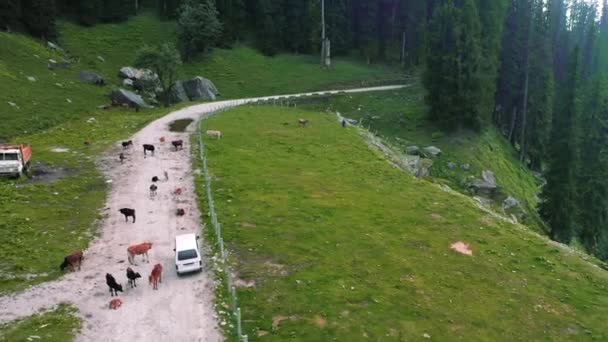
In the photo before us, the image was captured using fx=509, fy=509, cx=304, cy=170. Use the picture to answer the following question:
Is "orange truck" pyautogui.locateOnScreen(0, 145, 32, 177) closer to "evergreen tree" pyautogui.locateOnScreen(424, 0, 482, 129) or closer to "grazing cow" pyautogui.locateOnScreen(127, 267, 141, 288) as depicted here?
"grazing cow" pyautogui.locateOnScreen(127, 267, 141, 288)

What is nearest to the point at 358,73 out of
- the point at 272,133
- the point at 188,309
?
the point at 272,133

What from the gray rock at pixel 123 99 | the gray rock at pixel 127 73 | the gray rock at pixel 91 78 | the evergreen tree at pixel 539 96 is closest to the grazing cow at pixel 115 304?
the gray rock at pixel 123 99

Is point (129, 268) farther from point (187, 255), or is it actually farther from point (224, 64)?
point (224, 64)

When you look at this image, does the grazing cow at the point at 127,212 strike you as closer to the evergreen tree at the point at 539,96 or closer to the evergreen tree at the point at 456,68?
the evergreen tree at the point at 456,68

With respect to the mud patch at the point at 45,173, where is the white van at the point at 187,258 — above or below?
below

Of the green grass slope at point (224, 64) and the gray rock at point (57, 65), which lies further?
the green grass slope at point (224, 64)

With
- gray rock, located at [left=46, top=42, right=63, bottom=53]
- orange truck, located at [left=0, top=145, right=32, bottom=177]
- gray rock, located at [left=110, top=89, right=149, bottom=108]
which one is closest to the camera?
orange truck, located at [left=0, top=145, right=32, bottom=177]

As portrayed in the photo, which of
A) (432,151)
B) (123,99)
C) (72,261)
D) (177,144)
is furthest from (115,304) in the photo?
(123,99)

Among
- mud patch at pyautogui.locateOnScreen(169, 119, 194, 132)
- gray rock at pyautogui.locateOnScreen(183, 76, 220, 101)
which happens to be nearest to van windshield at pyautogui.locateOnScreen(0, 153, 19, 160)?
mud patch at pyautogui.locateOnScreen(169, 119, 194, 132)
